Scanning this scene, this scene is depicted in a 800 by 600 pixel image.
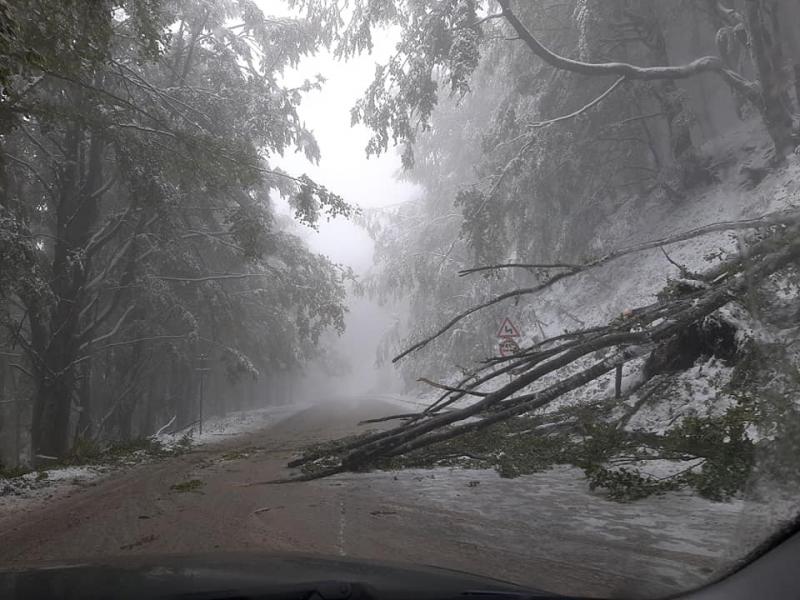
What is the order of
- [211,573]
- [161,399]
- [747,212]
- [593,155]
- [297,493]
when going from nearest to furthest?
[211,573]
[297,493]
[747,212]
[593,155]
[161,399]

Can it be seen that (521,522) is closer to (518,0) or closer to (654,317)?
(654,317)

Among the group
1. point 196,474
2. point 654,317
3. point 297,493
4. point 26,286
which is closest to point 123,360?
point 26,286

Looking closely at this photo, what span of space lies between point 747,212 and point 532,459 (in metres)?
8.22

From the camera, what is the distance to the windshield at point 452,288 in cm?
473

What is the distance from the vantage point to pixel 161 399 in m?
22.9

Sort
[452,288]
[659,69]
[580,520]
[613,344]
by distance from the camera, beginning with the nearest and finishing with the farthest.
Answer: [580,520] < [613,344] < [659,69] < [452,288]

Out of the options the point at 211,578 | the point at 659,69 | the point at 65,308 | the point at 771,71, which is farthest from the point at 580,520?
the point at 65,308

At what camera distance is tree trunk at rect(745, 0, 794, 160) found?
10852mm

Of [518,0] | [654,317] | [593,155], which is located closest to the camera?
[654,317]

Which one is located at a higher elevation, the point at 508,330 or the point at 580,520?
the point at 508,330

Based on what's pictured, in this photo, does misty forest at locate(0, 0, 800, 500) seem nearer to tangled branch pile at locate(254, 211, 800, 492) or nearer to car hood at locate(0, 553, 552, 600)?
tangled branch pile at locate(254, 211, 800, 492)

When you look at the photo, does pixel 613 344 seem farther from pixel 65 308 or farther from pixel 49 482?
pixel 65 308

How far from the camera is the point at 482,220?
609 inches

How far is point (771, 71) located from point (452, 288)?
1548 cm
